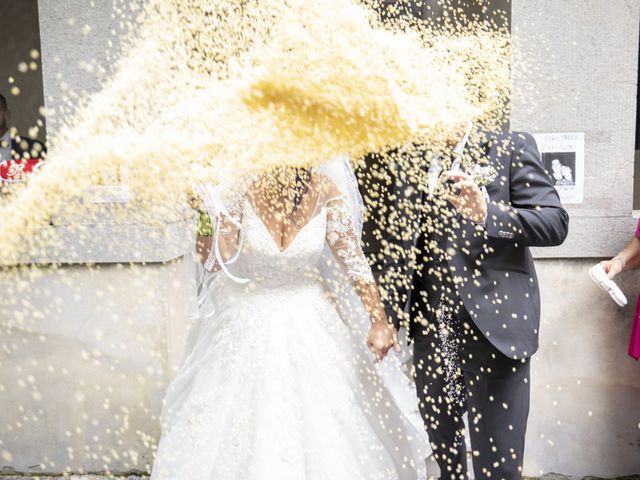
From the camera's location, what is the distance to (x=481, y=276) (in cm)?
261

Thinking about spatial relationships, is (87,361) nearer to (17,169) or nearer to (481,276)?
(17,169)

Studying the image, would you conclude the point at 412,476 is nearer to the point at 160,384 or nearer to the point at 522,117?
the point at 160,384

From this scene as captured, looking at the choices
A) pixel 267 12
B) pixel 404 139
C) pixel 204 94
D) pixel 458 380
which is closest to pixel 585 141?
pixel 404 139

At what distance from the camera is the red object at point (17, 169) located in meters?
3.05

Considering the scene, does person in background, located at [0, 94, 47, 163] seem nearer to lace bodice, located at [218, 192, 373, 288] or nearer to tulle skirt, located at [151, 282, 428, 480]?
lace bodice, located at [218, 192, 373, 288]

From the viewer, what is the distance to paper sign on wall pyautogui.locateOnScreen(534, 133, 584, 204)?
135 inches

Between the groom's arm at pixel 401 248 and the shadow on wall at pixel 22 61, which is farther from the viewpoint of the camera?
the shadow on wall at pixel 22 61

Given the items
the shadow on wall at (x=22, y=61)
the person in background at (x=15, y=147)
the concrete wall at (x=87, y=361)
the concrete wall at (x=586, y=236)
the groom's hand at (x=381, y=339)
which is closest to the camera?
the groom's hand at (x=381, y=339)

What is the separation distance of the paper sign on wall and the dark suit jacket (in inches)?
36.3

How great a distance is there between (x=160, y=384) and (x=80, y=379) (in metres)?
0.51

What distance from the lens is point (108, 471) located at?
12.5 feet

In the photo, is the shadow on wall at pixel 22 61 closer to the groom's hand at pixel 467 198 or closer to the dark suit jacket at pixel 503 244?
the dark suit jacket at pixel 503 244

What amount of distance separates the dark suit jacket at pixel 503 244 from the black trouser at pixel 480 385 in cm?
10

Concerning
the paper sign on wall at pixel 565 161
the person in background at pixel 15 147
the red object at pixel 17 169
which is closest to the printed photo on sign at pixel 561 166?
the paper sign on wall at pixel 565 161
